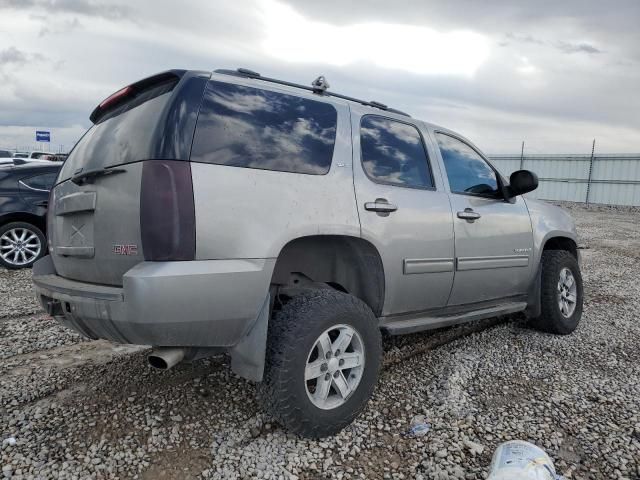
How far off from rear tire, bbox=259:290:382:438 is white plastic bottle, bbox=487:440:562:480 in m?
0.80

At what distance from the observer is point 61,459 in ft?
7.84

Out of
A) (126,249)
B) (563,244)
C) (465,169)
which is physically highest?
(465,169)

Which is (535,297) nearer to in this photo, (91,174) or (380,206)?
(380,206)

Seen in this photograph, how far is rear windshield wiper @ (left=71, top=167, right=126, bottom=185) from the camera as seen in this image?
2352 mm

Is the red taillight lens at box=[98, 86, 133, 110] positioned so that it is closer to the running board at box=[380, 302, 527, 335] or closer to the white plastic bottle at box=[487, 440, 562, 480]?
the running board at box=[380, 302, 527, 335]

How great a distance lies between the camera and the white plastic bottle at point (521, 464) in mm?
2012

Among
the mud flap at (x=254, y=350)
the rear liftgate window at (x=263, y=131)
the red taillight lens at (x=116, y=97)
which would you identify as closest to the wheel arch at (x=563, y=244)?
the rear liftgate window at (x=263, y=131)

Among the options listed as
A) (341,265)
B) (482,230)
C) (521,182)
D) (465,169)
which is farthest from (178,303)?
(521,182)

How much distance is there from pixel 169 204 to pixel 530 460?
75.6 inches

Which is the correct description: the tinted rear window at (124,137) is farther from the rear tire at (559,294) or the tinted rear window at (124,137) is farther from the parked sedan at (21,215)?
the parked sedan at (21,215)

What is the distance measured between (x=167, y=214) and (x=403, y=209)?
151 centimetres

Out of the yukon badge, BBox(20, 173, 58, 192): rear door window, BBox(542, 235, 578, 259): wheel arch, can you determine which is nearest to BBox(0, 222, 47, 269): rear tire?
BBox(20, 173, 58, 192): rear door window

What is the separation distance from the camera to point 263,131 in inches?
99.3

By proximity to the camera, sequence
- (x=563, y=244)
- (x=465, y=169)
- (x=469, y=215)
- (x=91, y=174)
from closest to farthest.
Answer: (x=91, y=174) < (x=469, y=215) < (x=465, y=169) < (x=563, y=244)
